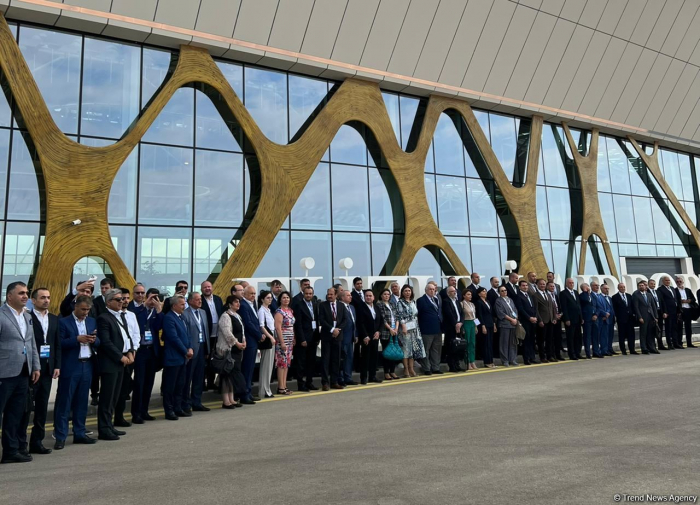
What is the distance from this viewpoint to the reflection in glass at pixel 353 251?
17594 mm

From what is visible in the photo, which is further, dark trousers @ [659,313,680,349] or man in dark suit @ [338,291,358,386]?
dark trousers @ [659,313,680,349]

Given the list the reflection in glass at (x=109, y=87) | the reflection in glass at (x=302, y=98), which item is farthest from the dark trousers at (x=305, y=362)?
the reflection in glass at (x=302, y=98)

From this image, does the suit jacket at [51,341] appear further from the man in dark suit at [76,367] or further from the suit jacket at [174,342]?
the suit jacket at [174,342]

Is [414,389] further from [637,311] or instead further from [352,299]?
[637,311]

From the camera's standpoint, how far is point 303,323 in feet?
32.8

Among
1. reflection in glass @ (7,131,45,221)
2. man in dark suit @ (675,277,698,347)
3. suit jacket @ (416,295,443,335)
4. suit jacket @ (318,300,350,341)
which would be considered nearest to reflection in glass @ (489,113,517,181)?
man in dark suit @ (675,277,698,347)

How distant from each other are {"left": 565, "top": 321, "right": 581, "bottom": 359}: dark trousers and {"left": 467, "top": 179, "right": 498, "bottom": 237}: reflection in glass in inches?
280

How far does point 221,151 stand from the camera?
52.9 feet

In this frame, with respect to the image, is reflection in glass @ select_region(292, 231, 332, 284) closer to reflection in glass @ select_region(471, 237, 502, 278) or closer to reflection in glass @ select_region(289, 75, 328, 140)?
reflection in glass @ select_region(289, 75, 328, 140)

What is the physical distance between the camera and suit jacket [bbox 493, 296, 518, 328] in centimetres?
1276

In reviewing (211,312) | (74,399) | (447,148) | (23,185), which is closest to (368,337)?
(211,312)

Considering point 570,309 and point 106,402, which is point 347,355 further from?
point 570,309

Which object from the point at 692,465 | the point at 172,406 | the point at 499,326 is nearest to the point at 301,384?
the point at 172,406

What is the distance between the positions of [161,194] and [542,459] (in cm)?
1307
